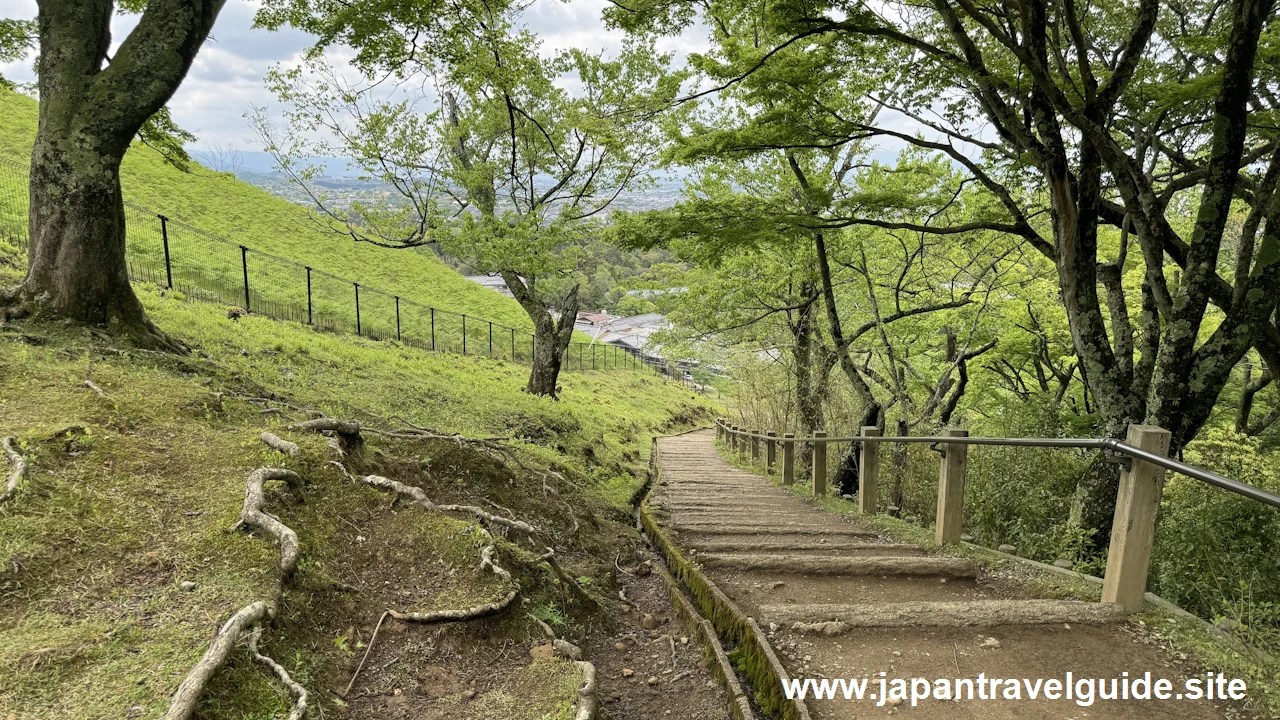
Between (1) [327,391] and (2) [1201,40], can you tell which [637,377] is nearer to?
(1) [327,391]

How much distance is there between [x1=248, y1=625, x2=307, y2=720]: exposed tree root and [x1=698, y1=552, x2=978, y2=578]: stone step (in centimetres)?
309

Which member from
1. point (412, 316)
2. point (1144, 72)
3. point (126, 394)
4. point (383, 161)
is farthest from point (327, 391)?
point (412, 316)

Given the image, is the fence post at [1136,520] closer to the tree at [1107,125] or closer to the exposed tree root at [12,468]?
the tree at [1107,125]

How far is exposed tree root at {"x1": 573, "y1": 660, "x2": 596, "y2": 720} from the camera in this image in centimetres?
227

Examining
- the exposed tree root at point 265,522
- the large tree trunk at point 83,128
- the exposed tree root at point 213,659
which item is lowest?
the exposed tree root at point 213,659

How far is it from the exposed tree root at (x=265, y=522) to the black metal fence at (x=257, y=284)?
1103 centimetres

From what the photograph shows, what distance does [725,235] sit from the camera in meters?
7.01

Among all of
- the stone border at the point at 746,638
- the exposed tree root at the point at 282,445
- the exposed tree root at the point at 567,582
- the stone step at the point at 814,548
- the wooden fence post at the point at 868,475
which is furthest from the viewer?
the wooden fence post at the point at 868,475

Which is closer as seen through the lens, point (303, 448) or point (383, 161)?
point (303, 448)

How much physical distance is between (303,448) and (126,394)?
1.53 meters

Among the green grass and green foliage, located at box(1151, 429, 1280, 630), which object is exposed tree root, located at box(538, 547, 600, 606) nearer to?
the green grass

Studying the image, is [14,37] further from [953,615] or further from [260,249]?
[260,249]

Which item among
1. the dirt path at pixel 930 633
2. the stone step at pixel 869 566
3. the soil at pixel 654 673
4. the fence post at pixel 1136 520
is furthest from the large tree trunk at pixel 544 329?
the fence post at pixel 1136 520

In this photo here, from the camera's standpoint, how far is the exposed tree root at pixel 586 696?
2270 millimetres
